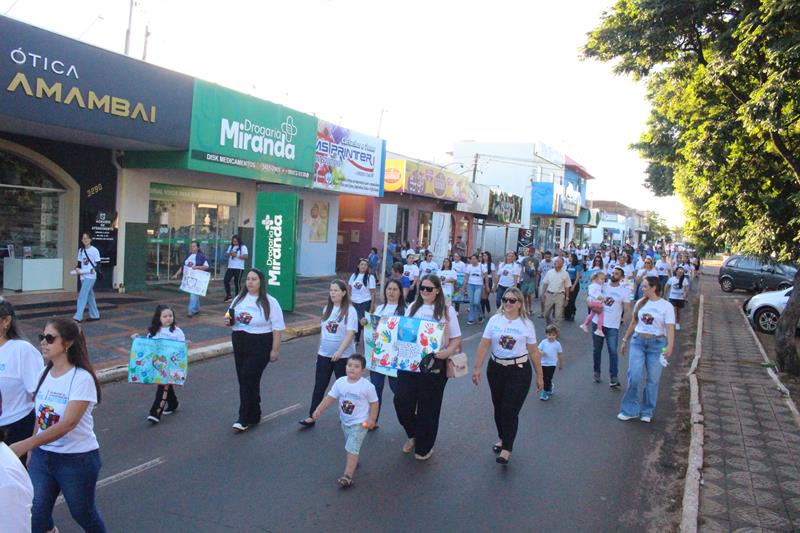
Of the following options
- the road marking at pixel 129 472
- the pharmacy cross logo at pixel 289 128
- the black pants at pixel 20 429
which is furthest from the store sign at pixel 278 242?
the black pants at pixel 20 429

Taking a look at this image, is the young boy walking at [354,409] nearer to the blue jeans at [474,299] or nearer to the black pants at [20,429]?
the black pants at [20,429]

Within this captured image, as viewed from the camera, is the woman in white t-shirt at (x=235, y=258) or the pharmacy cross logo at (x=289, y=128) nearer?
the woman in white t-shirt at (x=235, y=258)

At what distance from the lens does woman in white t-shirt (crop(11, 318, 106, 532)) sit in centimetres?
340

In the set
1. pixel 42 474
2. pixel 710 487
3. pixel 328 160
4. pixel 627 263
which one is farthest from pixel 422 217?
pixel 42 474

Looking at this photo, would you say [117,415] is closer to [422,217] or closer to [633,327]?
[633,327]

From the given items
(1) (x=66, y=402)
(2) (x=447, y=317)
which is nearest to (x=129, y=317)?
(2) (x=447, y=317)

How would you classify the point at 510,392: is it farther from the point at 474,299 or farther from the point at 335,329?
the point at 474,299

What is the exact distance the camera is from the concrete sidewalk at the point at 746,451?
4844 millimetres

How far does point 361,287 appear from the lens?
10172 millimetres

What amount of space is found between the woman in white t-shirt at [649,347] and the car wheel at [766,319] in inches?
409

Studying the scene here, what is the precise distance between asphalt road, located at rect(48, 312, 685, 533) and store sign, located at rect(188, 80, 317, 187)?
797 centimetres

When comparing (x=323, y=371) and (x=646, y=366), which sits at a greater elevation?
(x=646, y=366)

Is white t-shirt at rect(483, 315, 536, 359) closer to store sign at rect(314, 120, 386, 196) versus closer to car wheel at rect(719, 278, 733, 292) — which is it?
store sign at rect(314, 120, 386, 196)

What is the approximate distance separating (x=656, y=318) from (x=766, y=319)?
10.7 metres
